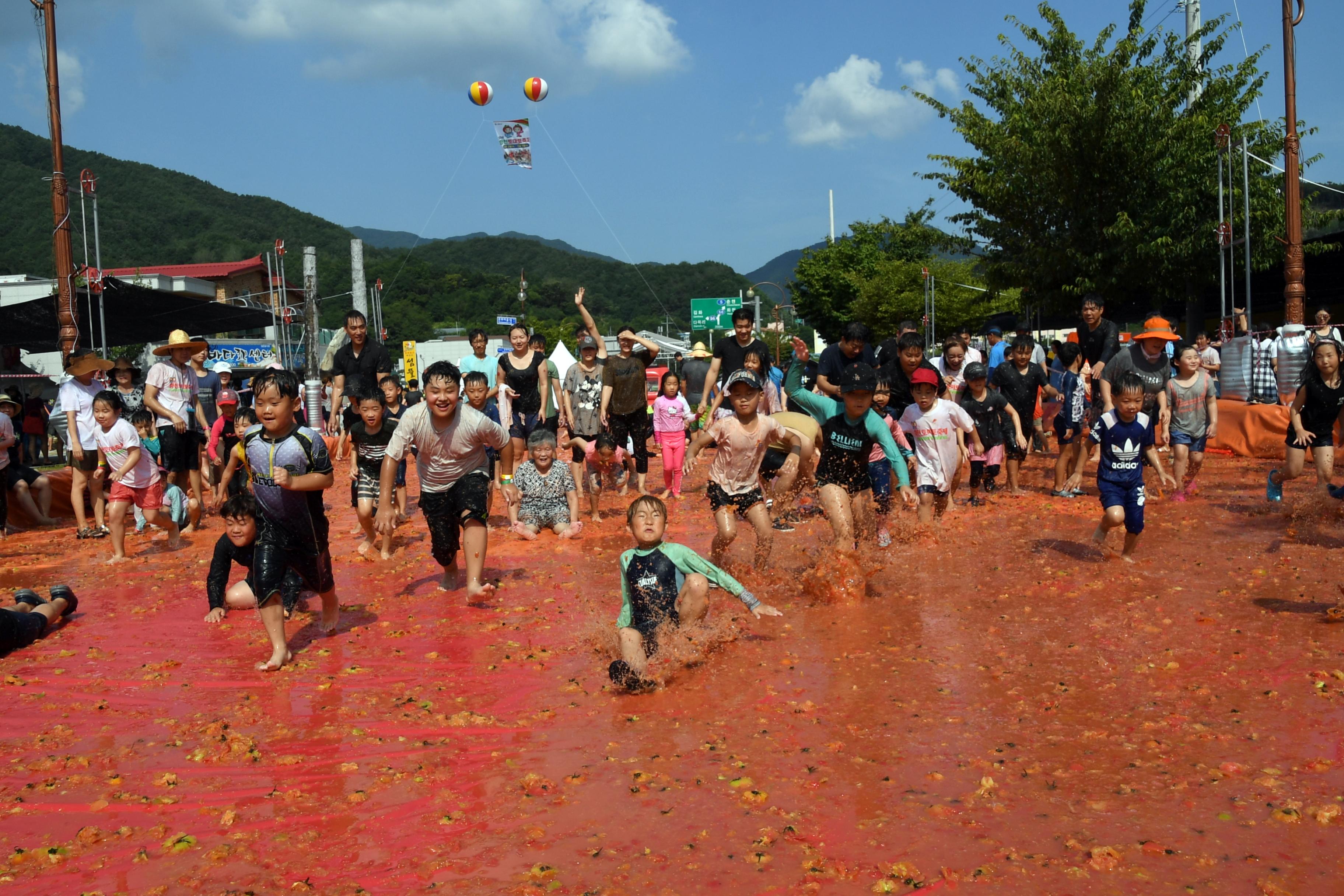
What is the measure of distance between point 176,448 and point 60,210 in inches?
338

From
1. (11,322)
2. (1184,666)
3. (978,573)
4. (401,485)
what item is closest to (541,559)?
(401,485)

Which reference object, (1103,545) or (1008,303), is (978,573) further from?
(1008,303)

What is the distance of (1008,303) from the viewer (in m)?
52.3

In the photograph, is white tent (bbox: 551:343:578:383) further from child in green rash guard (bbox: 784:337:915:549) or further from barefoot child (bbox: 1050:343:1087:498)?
child in green rash guard (bbox: 784:337:915:549)

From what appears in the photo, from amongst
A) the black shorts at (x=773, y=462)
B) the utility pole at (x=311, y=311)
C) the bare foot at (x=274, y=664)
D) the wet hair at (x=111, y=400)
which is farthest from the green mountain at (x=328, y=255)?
the bare foot at (x=274, y=664)

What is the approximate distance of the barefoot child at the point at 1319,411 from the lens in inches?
356

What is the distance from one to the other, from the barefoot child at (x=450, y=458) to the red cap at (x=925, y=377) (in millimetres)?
3688

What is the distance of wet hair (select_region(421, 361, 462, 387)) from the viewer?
7508 millimetres

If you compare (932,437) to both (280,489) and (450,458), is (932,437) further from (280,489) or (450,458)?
(280,489)

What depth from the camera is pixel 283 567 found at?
6.47 metres

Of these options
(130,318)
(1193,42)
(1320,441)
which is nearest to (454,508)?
(1320,441)

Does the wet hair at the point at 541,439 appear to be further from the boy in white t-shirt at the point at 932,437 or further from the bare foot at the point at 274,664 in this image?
the bare foot at the point at 274,664

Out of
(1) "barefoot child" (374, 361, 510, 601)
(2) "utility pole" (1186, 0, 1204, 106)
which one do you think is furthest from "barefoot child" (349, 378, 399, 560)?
(2) "utility pole" (1186, 0, 1204, 106)

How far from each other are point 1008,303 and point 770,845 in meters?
51.7
